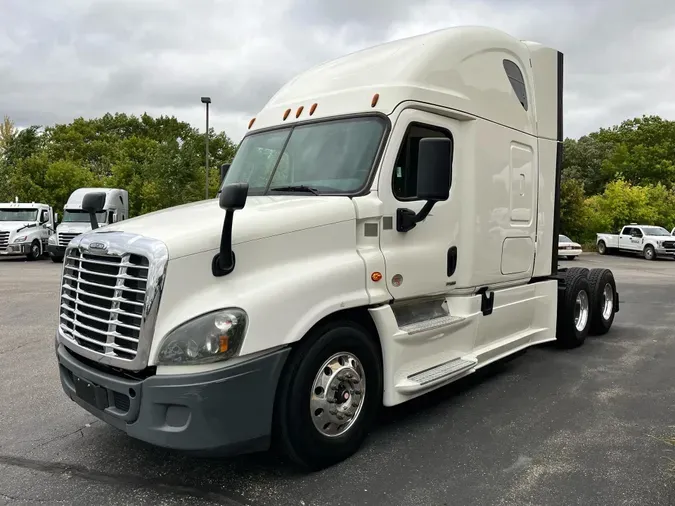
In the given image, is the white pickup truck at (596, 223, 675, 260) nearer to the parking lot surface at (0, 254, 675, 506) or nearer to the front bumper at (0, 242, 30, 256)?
the parking lot surface at (0, 254, 675, 506)

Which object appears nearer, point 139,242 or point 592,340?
point 139,242

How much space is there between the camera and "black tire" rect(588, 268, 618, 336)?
7.90 m

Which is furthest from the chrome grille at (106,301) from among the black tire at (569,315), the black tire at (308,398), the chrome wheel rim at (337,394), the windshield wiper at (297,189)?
the black tire at (569,315)

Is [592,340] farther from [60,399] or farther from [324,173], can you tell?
[60,399]

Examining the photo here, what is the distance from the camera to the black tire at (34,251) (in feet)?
75.6

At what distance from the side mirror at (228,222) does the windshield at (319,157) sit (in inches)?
42.0

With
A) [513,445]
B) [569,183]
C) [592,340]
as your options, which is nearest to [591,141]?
[569,183]

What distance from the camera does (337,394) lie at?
3.90 metres

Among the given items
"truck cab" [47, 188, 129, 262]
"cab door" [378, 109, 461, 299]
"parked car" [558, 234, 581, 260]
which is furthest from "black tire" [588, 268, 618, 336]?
"parked car" [558, 234, 581, 260]

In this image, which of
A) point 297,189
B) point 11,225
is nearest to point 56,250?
point 11,225

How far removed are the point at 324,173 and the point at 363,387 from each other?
1608 millimetres

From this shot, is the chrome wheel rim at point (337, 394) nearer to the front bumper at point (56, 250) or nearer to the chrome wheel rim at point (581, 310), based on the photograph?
the chrome wheel rim at point (581, 310)

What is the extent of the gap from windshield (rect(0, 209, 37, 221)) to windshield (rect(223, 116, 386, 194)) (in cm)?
2195

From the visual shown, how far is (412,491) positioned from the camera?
3.55 metres
